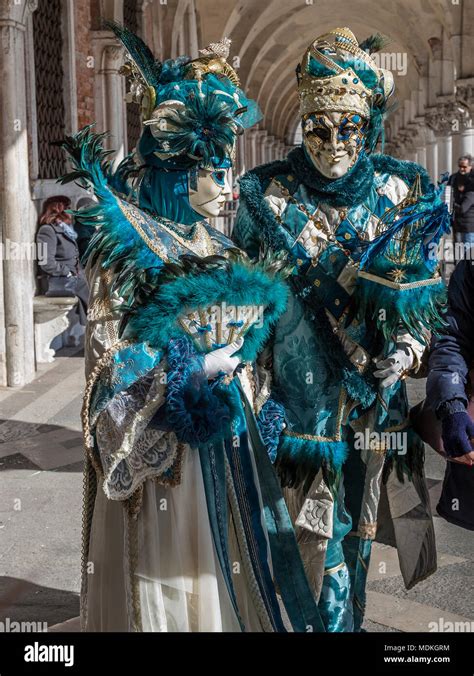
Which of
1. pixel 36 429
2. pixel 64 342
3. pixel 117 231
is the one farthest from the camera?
pixel 64 342

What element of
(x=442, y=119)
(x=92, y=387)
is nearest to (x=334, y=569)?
(x=92, y=387)

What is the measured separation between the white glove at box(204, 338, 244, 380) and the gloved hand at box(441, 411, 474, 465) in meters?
0.63

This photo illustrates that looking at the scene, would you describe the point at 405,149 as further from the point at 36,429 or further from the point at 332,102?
the point at 332,102

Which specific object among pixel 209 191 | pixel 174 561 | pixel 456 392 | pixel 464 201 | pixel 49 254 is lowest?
pixel 174 561

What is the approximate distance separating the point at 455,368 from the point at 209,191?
842mm

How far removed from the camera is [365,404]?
316 cm

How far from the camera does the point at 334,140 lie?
3.11m

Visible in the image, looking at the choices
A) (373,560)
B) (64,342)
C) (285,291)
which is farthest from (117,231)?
(64,342)

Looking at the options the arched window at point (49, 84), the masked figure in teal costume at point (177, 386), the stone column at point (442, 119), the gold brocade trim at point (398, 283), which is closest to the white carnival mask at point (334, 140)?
the gold brocade trim at point (398, 283)

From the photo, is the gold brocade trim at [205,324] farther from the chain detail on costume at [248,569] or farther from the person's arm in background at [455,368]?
the person's arm in background at [455,368]

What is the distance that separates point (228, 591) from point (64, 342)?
26.8 ft

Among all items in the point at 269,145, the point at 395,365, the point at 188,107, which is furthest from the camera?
the point at 269,145

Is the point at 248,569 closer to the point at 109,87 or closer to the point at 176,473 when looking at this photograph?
the point at 176,473

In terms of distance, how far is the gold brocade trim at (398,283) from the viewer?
3.04 m
